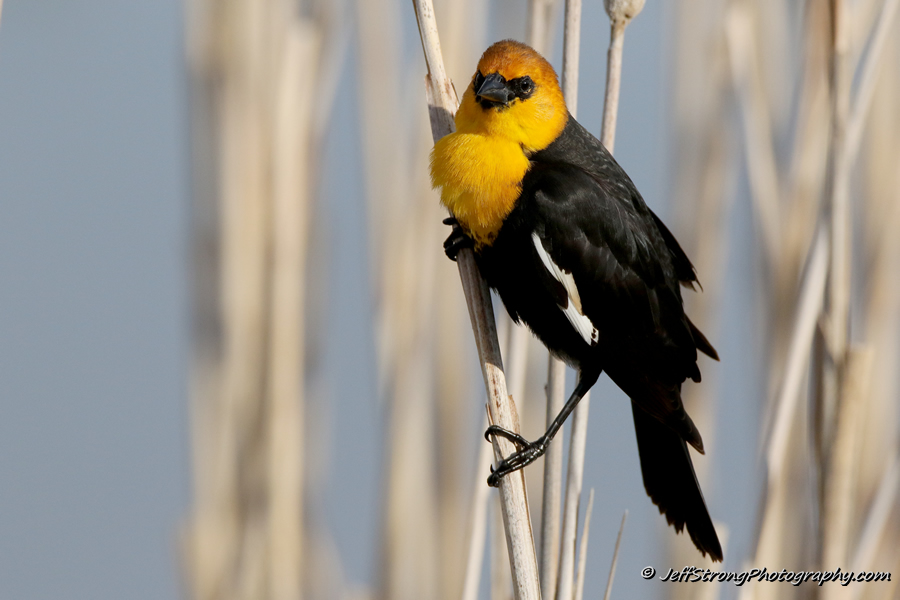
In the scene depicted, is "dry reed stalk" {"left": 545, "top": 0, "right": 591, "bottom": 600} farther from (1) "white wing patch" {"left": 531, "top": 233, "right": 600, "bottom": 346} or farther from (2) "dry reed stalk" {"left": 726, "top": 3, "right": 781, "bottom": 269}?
(2) "dry reed stalk" {"left": 726, "top": 3, "right": 781, "bottom": 269}

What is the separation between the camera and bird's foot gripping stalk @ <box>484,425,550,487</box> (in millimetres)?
1182

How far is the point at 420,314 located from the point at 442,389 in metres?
0.23

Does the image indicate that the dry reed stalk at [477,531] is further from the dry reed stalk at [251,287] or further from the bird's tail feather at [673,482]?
the dry reed stalk at [251,287]

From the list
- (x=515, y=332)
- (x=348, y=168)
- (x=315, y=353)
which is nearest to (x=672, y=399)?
(x=515, y=332)

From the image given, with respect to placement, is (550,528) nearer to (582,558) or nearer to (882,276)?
(582,558)

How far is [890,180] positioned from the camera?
69.9 inches

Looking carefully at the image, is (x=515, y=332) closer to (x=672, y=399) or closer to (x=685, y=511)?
(x=672, y=399)

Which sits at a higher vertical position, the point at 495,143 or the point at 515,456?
the point at 495,143

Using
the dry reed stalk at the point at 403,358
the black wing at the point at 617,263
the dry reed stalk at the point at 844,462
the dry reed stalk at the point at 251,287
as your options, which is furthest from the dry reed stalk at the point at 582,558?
the dry reed stalk at the point at 251,287

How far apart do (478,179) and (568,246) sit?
0.60 feet

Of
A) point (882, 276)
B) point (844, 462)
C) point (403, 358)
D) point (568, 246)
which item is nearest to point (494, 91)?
point (568, 246)

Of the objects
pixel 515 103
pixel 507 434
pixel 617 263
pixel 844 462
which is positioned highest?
pixel 515 103

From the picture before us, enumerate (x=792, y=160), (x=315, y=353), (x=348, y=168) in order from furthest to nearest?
(x=348, y=168)
(x=315, y=353)
(x=792, y=160)

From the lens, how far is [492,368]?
1.20m
